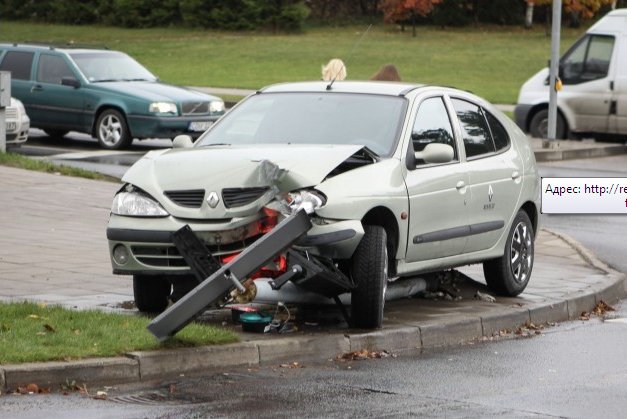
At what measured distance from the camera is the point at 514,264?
11.0m

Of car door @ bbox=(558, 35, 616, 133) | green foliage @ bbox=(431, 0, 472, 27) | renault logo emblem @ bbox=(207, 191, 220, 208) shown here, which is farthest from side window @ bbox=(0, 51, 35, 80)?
green foliage @ bbox=(431, 0, 472, 27)

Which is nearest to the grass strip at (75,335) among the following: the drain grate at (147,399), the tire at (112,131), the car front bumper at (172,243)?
the car front bumper at (172,243)

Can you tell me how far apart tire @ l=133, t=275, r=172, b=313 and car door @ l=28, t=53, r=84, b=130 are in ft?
49.3

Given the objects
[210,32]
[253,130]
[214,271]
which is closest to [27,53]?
[253,130]

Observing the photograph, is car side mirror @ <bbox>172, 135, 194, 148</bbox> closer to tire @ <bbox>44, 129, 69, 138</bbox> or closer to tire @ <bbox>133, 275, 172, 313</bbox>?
tire @ <bbox>133, 275, 172, 313</bbox>

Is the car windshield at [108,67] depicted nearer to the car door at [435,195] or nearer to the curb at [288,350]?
the car door at [435,195]

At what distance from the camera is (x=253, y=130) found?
32.5 ft

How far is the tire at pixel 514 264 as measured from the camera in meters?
10.8

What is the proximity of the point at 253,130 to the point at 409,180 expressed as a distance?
126cm

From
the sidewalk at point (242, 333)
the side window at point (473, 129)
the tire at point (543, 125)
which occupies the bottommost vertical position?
the tire at point (543, 125)

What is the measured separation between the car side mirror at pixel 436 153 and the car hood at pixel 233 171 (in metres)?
0.68

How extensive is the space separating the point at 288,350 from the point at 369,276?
2.58 ft

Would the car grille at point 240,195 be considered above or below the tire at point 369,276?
above

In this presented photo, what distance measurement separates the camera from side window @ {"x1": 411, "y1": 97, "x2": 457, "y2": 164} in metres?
9.91
